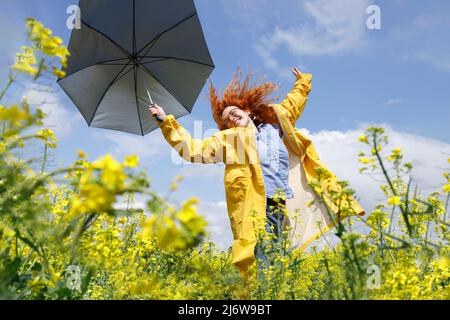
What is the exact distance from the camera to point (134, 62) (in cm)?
394

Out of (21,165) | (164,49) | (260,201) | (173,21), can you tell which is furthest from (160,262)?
(21,165)

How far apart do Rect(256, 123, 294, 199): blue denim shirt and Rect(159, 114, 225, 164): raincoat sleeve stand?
1.42 feet

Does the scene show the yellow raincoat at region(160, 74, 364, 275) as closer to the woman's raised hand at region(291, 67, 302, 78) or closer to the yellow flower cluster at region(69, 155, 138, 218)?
the woman's raised hand at region(291, 67, 302, 78)

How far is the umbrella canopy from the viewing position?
3713 mm

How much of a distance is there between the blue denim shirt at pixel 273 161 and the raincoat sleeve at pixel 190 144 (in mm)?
433

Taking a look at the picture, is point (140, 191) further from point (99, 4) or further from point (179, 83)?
point (179, 83)

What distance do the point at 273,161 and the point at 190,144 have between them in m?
0.81

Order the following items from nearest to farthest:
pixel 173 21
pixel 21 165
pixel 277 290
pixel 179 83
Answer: pixel 21 165
pixel 277 290
pixel 173 21
pixel 179 83

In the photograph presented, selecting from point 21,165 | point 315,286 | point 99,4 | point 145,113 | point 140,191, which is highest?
point 99,4

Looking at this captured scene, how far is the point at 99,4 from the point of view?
3604mm

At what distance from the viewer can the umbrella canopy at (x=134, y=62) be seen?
12.2 feet

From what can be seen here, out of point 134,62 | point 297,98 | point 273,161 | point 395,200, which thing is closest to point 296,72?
point 297,98

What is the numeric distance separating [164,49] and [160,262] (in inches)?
91.6

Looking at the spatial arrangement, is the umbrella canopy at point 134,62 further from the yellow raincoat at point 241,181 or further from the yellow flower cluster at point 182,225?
the yellow flower cluster at point 182,225
